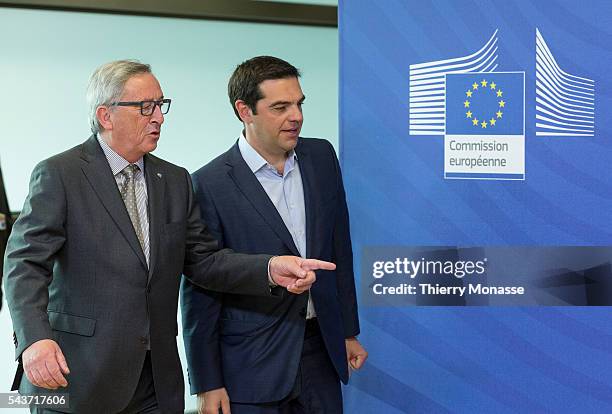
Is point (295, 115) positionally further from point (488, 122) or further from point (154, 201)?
point (488, 122)

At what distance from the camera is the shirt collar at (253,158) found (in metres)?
3.01

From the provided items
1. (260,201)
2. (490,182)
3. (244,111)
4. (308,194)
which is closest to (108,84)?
(244,111)

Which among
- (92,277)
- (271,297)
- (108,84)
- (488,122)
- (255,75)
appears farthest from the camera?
(488,122)

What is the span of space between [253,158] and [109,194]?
0.59 m

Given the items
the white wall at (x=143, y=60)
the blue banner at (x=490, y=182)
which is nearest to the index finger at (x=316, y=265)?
the blue banner at (x=490, y=182)

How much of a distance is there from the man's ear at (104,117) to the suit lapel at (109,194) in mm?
108

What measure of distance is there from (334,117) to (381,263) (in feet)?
7.59

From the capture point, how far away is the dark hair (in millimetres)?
3025

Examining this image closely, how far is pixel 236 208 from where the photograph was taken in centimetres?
296

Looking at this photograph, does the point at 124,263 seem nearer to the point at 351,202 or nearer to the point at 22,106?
the point at 351,202

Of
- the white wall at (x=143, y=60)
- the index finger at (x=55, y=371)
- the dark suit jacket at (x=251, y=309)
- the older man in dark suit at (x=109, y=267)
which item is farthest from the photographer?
the white wall at (x=143, y=60)

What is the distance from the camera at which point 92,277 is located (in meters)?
2.57

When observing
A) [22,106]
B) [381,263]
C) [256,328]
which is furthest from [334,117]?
[256,328]

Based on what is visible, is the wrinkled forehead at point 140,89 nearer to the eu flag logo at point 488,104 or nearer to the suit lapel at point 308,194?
the suit lapel at point 308,194
